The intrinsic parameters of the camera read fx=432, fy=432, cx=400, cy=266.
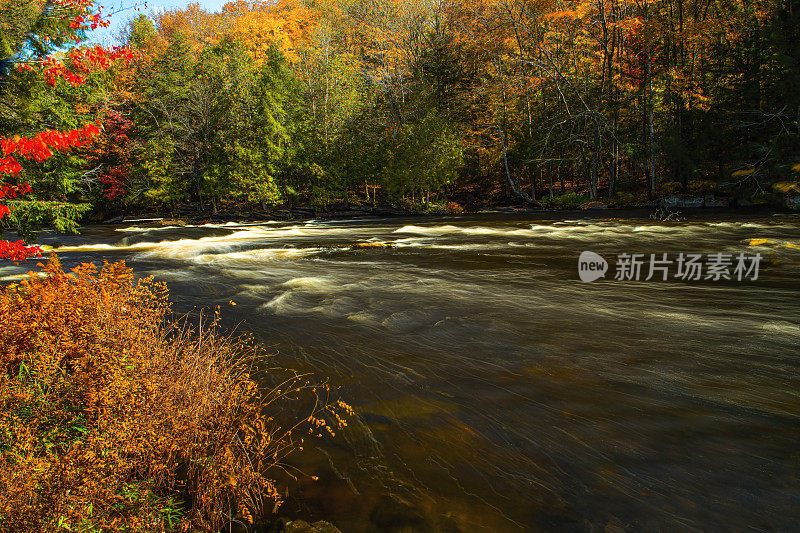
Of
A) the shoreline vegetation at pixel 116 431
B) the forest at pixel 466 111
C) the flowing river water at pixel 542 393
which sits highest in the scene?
the forest at pixel 466 111

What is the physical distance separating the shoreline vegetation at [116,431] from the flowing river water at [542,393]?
0.52 metres

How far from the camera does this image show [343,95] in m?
34.5

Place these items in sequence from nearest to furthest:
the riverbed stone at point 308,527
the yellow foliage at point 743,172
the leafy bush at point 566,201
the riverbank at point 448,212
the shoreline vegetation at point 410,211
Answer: the riverbed stone at point 308,527 < the yellow foliage at point 743,172 < the riverbank at point 448,212 < the shoreline vegetation at point 410,211 < the leafy bush at point 566,201

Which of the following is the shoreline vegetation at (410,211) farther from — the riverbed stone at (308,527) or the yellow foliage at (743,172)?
the riverbed stone at (308,527)

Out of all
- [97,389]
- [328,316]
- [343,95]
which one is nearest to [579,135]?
[343,95]

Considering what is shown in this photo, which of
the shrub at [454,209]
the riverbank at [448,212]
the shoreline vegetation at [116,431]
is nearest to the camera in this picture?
the shoreline vegetation at [116,431]

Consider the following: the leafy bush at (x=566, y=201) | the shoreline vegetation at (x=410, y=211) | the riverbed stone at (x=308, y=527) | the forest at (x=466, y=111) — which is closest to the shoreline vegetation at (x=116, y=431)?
the riverbed stone at (x=308, y=527)

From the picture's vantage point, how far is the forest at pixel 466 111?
25.4m

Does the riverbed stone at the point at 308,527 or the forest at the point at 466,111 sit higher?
the forest at the point at 466,111

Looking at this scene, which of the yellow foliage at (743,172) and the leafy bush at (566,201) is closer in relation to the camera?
the yellow foliage at (743,172)

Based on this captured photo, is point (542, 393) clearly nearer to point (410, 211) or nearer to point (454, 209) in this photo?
point (410, 211)

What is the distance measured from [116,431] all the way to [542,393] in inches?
143

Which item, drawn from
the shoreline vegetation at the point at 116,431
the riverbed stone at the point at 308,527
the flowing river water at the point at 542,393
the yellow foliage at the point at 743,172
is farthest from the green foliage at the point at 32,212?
the yellow foliage at the point at 743,172

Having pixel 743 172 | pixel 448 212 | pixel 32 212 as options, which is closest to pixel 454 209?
pixel 448 212
